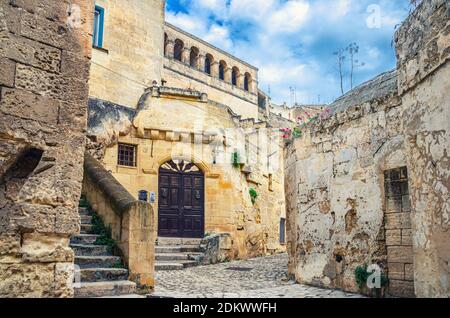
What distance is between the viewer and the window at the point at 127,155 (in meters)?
12.0

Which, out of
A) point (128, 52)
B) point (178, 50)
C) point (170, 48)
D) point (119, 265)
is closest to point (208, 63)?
point (178, 50)

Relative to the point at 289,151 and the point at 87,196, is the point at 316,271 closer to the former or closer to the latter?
the point at 289,151

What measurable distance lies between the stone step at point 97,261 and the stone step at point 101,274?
302 millimetres

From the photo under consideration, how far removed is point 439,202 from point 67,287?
2983mm

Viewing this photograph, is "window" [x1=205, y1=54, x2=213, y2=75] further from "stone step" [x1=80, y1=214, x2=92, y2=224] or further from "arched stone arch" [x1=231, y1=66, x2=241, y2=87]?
"stone step" [x1=80, y1=214, x2=92, y2=224]

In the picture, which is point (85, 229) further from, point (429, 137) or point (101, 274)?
point (429, 137)

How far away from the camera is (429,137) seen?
10.7ft

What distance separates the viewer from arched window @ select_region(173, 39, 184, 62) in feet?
97.3

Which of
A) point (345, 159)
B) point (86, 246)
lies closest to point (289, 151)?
point (345, 159)

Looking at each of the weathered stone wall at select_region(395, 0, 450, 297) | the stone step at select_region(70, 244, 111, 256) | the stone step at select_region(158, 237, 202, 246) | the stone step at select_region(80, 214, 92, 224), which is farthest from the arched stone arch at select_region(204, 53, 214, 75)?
the weathered stone wall at select_region(395, 0, 450, 297)

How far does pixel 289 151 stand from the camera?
809 cm

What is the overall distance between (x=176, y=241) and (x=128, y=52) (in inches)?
279

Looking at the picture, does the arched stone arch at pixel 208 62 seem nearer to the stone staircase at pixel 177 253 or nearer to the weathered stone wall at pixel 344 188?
the stone staircase at pixel 177 253

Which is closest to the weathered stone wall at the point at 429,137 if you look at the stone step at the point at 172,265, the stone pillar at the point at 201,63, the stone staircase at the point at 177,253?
the stone step at the point at 172,265
